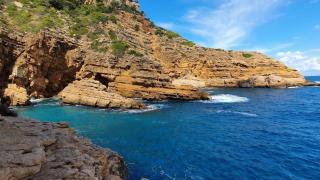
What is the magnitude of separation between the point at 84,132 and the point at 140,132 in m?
6.37

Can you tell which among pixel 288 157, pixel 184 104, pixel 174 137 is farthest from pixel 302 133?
pixel 184 104

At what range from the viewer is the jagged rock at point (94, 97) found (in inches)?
2047

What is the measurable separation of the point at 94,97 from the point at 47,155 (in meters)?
41.5

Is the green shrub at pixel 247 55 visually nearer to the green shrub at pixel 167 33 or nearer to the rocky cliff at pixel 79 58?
the green shrub at pixel 167 33

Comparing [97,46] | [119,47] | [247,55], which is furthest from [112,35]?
[247,55]

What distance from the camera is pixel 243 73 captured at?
105812mm

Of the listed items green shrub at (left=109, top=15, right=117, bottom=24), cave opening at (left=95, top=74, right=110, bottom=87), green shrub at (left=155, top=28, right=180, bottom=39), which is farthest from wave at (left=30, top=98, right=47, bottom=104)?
green shrub at (left=155, top=28, right=180, bottom=39)

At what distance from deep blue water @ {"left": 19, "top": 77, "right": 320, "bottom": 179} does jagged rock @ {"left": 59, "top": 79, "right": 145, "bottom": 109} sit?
2.36 meters

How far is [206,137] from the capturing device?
1359 inches

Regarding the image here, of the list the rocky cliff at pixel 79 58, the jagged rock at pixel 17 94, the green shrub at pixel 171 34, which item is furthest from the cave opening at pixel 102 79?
the green shrub at pixel 171 34

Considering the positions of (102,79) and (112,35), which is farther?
(112,35)

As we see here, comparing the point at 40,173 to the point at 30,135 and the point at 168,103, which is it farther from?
the point at 168,103

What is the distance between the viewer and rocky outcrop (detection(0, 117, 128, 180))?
405 inches

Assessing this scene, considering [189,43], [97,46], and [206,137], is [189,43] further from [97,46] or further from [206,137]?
[206,137]
